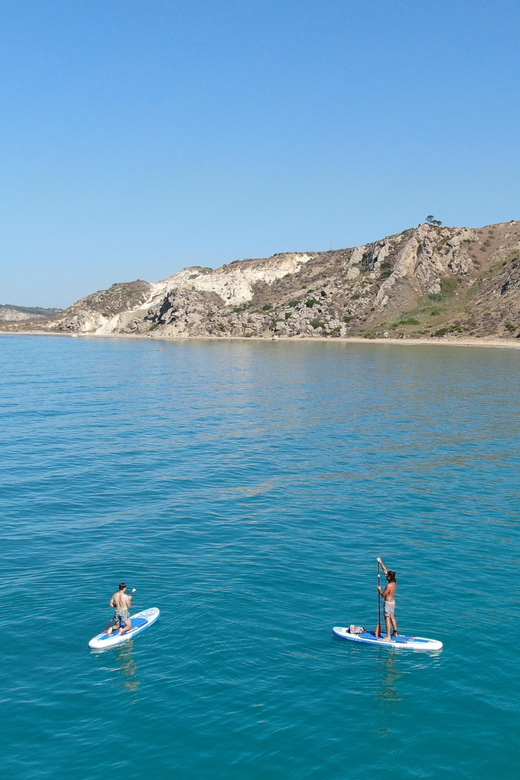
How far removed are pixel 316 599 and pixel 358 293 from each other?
184m

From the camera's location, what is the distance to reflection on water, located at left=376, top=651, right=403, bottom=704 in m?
16.4

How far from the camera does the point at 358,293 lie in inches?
7840

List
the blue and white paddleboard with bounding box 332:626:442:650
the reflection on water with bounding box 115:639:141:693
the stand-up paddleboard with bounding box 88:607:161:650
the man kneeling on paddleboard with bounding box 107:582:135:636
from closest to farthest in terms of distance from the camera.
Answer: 1. the reflection on water with bounding box 115:639:141:693
2. the blue and white paddleboard with bounding box 332:626:442:650
3. the stand-up paddleboard with bounding box 88:607:161:650
4. the man kneeling on paddleboard with bounding box 107:582:135:636

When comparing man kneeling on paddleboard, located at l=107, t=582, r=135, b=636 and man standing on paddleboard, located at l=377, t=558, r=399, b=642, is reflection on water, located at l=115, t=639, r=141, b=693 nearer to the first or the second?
man kneeling on paddleboard, located at l=107, t=582, r=135, b=636

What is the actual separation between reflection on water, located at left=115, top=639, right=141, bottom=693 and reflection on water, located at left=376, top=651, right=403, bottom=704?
6454 millimetres

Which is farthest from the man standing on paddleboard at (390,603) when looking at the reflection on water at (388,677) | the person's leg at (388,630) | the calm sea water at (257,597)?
the calm sea water at (257,597)

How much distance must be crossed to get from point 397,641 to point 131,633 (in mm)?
7903

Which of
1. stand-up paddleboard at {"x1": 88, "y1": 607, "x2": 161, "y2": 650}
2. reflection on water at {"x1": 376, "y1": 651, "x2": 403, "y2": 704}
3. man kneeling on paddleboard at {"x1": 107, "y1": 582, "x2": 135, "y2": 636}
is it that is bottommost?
reflection on water at {"x1": 376, "y1": 651, "x2": 403, "y2": 704}

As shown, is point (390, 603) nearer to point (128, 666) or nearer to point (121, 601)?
point (128, 666)

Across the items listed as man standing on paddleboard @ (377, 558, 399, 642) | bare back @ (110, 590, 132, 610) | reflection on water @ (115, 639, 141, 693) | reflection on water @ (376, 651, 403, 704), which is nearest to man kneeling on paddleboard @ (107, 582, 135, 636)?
bare back @ (110, 590, 132, 610)

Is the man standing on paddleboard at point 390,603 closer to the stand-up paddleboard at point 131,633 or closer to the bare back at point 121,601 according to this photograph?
the stand-up paddleboard at point 131,633

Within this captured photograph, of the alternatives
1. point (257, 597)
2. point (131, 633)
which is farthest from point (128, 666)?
point (257, 597)

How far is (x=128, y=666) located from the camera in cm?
1784

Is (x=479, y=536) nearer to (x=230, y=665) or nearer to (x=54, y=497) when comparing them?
(x=230, y=665)
